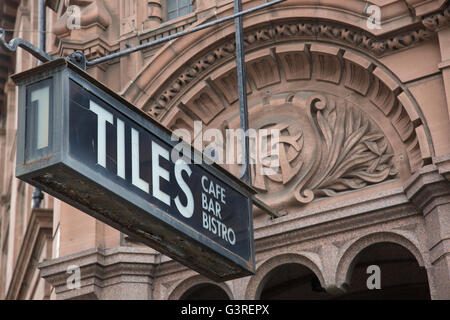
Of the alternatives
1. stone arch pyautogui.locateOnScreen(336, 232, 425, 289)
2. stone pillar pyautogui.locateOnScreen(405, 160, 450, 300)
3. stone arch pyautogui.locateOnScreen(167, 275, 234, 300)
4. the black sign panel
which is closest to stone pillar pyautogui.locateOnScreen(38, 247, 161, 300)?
stone arch pyautogui.locateOnScreen(167, 275, 234, 300)

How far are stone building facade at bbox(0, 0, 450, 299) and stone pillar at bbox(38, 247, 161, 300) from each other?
17 millimetres

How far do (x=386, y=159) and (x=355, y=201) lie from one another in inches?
30.9

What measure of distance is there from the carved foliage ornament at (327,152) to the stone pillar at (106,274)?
1.95 metres

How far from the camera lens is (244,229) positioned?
27.5 ft

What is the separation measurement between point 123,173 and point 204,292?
7775 millimetres

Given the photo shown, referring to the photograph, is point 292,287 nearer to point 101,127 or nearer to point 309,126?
point 309,126

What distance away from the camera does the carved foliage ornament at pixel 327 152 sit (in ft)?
43.5

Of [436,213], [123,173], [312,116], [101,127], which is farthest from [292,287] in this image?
[101,127]

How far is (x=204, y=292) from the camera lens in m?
14.6

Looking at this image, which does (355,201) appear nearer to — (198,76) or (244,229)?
(198,76)

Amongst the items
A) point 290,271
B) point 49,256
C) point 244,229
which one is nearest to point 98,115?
point 244,229

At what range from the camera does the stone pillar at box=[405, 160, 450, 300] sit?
11.6 m

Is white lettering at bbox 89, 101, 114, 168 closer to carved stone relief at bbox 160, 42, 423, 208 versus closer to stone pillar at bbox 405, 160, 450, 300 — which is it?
stone pillar at bbox 405, 160, 450, 300

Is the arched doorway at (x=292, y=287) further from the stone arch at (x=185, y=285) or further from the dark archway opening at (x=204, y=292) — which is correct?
the stone arch at (x=185, y=285)
